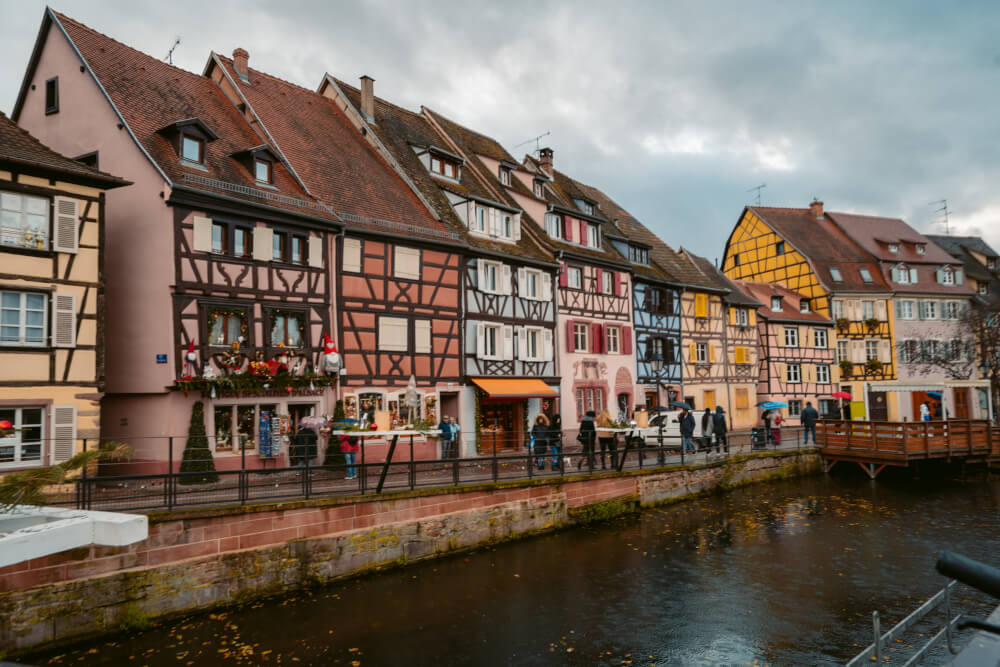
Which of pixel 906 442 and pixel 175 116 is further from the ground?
pixel 175 116

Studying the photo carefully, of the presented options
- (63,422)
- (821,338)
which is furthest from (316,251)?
(821,338)

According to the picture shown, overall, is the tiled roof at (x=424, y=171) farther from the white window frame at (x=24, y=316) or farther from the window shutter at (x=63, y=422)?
the window shutter at (x=63, y=422)

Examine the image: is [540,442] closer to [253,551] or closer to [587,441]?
[587,441]

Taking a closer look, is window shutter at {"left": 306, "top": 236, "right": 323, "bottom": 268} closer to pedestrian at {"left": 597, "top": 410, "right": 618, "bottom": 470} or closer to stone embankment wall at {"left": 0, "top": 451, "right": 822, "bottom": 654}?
stone embankment wall at {"left": 0, "top": 451, "right": 822, "bottom": 654}

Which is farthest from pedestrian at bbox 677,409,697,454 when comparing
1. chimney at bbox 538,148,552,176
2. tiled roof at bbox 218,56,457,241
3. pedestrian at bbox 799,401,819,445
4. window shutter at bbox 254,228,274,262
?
chimney at bbox 538,148,552,176

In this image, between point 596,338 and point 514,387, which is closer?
point 514,387

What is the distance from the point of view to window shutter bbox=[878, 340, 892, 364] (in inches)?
1759

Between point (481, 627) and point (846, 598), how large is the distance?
254 inches

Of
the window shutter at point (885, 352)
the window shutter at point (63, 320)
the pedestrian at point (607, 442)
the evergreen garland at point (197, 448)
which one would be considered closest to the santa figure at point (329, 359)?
the evergreen garland at point (197, 448)

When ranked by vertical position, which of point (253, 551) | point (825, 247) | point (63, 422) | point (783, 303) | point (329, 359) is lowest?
point (253, 551)

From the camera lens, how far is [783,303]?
44125 millimetres

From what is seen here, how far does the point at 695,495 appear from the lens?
22953mm

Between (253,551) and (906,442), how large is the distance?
22683 millimetres

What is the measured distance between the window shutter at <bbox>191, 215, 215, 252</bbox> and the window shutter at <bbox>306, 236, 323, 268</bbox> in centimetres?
295
